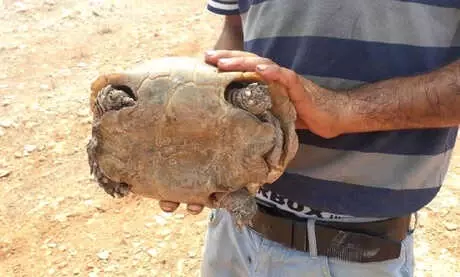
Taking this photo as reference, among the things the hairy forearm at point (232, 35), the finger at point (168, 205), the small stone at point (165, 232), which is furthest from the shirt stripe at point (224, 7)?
the small stone at point (165, 232)

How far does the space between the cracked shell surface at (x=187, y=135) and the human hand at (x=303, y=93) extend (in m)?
0.03

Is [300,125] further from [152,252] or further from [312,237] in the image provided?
[152,252]

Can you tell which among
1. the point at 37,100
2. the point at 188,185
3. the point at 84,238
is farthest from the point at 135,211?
the point at 188,185

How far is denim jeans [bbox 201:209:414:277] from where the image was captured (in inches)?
75.6

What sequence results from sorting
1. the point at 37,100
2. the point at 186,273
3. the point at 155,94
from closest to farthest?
the point at 155,94, the point at 186,273, the point at 37,100

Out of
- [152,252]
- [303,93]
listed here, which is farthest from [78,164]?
[303,93]

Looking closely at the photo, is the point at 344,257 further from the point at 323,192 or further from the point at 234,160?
the point at 234,160

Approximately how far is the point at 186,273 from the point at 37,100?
2.41 m

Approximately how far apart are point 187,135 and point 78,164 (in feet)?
9.85

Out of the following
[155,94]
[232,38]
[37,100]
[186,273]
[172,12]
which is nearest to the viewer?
[155,94]

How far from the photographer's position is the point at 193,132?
1727 millimetres

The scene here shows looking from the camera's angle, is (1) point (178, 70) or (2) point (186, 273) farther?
(2) point (186, 273)

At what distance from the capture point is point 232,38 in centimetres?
218

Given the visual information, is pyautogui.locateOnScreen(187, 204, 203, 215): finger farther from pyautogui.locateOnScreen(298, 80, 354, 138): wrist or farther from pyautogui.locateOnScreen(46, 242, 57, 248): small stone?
pyautogui.locateOnScreen(46, 242, 57, 248): small stone
